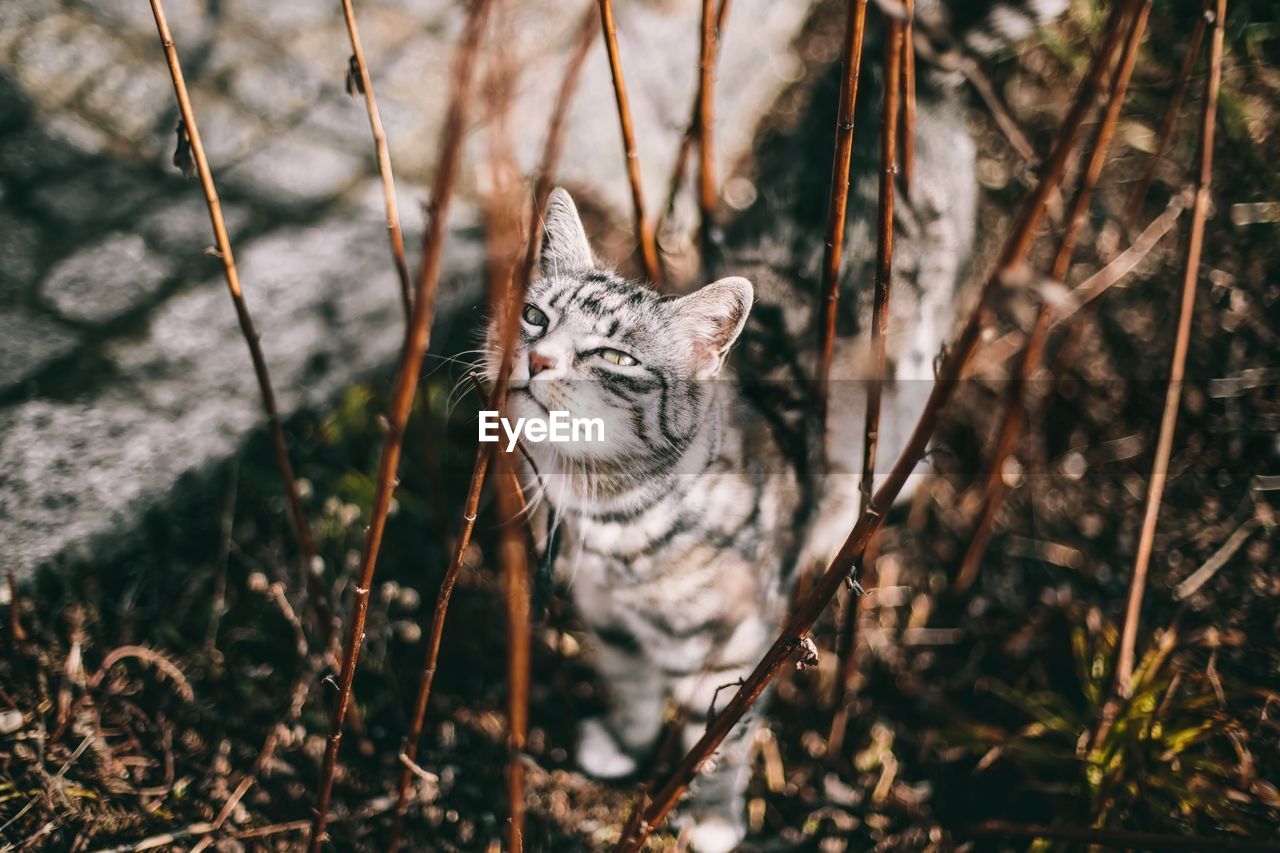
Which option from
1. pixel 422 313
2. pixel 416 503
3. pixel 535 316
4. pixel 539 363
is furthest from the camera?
pixel 416 503

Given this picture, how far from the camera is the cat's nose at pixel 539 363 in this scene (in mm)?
1206

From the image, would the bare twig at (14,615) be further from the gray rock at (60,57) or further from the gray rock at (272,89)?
the gray rock at (272,89)

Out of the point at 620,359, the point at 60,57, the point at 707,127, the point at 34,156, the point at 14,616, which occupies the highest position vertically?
the point at 60,57

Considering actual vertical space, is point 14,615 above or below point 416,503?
below

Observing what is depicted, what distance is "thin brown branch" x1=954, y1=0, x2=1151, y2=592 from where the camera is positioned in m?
1.13

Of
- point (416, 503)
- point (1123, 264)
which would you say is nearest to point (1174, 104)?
point (1123, 264)

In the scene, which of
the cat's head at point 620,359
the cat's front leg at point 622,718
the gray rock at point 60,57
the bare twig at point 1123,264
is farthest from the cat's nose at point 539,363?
the bare twig at point 1123,264

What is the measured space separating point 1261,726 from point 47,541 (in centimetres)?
247

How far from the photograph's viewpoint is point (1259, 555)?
1780 millimetres

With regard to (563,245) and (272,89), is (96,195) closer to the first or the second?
(272,89)

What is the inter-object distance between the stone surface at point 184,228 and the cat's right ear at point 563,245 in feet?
0.69

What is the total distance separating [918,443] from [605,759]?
3.73 ft

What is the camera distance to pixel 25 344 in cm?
149

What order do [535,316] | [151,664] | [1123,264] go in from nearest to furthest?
[535,316], [151,664], [1123,264]
